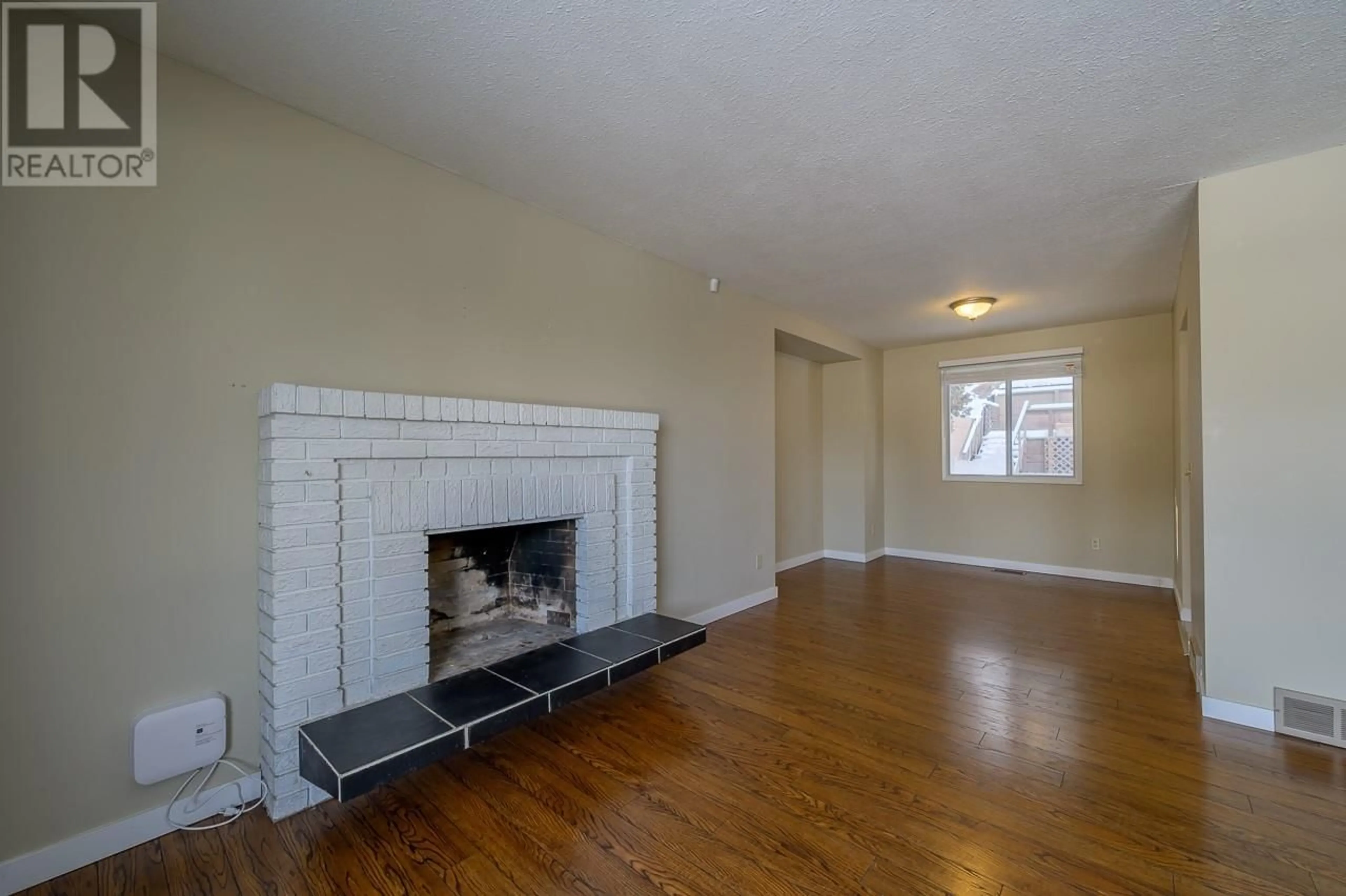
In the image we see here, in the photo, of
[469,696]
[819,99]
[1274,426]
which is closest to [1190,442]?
[1274,426]

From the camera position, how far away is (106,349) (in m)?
1.70

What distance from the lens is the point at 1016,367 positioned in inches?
226

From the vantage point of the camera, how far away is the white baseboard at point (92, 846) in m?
1.55

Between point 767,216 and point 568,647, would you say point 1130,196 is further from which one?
point 568,647

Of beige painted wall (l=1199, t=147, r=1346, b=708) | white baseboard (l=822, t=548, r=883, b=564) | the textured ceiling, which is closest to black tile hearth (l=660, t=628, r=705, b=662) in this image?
the textured ceiling

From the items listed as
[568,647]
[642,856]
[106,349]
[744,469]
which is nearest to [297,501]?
[106,349]

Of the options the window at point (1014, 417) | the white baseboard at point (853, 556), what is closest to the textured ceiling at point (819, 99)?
the window at point (1014, 417)

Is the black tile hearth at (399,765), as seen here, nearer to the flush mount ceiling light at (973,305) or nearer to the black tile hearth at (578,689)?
the black tile hearth at (578,689)

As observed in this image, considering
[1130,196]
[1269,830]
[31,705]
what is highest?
[1130,196]

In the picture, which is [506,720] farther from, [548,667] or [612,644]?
[612,644]

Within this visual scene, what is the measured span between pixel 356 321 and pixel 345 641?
124 cm

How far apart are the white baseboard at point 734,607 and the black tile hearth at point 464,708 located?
3.36ft

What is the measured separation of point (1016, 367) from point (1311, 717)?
4.03 metres

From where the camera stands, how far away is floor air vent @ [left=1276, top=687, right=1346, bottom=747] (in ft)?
7.48
